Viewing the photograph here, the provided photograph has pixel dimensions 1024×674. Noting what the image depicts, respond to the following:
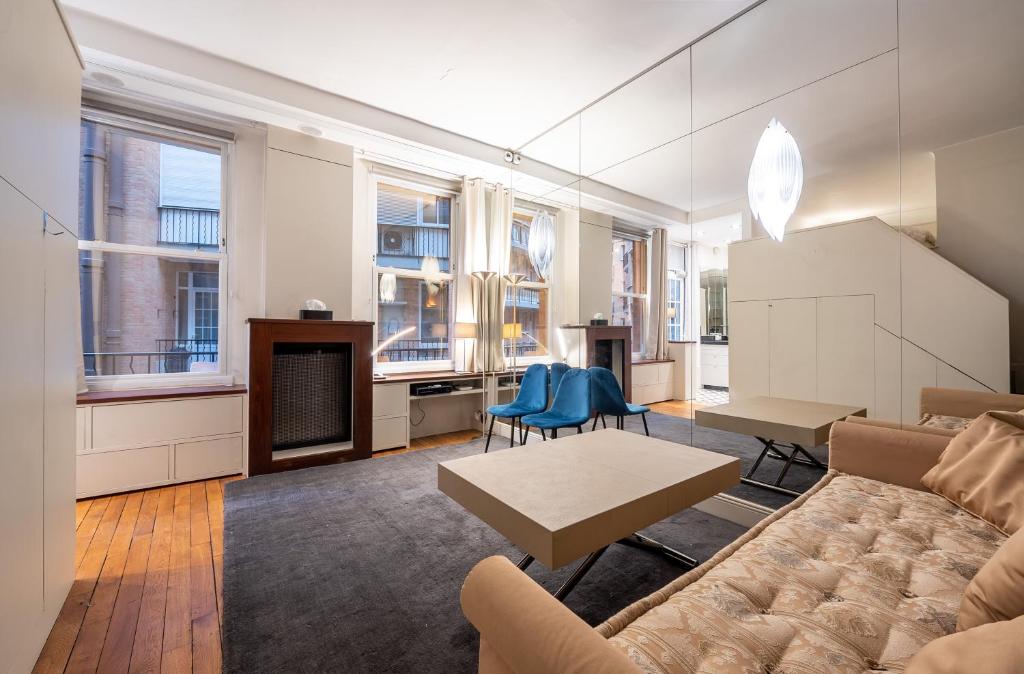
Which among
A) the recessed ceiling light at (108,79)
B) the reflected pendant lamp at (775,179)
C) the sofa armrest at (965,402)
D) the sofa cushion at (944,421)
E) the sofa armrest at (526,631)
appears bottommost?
the sofa armrest at (526,631)

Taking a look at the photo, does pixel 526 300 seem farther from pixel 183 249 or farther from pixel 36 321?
pixel 36 321

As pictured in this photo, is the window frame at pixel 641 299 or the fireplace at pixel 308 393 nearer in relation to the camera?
the window frame at pixel 641 299

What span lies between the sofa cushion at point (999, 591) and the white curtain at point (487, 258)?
4.32 meters

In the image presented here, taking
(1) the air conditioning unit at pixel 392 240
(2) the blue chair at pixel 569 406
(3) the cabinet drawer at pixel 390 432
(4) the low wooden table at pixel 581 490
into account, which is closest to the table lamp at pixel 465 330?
(3) the cabinet drawer at pixel 390 432

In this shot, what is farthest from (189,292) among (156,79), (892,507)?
(892,507)

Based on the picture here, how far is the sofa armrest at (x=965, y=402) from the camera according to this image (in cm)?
173

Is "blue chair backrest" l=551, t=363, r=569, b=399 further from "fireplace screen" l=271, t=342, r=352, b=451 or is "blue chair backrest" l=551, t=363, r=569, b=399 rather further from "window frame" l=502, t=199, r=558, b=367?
"fireplace screen" l=271, t=342, r=352, b=451

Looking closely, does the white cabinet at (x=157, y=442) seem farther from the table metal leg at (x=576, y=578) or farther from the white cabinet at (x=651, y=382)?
the white cabinet at (x=651, y=382)

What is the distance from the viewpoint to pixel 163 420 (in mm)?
3342

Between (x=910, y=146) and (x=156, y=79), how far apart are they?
16.3ft

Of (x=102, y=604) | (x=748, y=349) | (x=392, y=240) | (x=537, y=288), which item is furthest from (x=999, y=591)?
(x=392, y=240)

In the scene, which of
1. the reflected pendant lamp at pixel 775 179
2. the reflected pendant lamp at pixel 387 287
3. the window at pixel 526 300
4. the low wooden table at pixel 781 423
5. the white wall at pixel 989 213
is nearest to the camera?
the white wall at pixel 989 213

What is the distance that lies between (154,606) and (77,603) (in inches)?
14.7

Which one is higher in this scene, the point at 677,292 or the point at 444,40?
the point at 444,40
